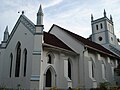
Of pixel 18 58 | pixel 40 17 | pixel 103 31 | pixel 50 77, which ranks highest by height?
pixel 103 31

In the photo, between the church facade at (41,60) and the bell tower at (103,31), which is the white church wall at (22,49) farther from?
the bell tower at (103,31)

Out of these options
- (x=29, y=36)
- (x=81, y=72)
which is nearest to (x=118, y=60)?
(x=81, y=72)

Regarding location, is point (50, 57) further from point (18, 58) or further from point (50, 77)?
point (18, 58)

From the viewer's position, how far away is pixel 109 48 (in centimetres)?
3356

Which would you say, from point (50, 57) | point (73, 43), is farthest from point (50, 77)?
point (73, 43)

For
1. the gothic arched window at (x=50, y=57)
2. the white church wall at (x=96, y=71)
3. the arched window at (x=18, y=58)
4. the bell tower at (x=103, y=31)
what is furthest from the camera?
the bell tower at (x=103, y=31)

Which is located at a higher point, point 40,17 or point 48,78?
point 40,17

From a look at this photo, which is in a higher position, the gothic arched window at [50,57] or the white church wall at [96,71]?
the gothic arched window at [50,57]

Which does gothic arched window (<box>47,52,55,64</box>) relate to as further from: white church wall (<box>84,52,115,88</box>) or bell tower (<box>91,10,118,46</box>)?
bell tower (<box>91,10,118,46</box>)

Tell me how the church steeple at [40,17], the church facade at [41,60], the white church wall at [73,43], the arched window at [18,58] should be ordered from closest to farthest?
the church facade at [41,60], the church steeple at [40,17], the arched window at [18,58], the white church wall at [73,43]

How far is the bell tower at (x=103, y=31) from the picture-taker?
33.7 m

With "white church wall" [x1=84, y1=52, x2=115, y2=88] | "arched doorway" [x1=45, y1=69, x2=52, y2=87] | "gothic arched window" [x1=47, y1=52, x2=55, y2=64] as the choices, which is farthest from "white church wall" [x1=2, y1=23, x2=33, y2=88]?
"white church wall" [x1=84, y1=52, x2=115, y2=88]

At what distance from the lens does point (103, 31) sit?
1346 inches

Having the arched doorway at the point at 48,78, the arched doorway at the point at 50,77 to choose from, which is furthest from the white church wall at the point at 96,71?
the arched doorway at the point at 48,78
